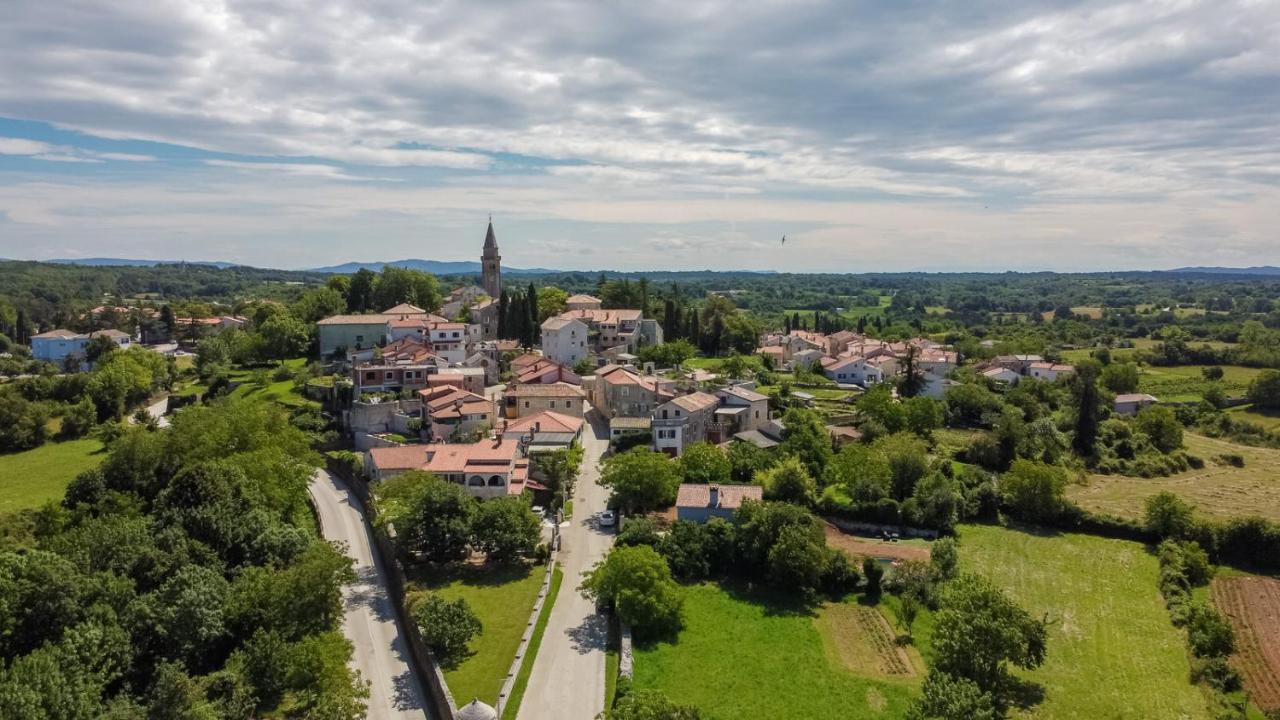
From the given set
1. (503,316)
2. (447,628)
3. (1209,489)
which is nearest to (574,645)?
(447,628)

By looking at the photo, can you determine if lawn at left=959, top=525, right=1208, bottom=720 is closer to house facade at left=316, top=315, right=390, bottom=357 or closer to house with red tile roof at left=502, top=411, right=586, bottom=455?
house with red tile roof at left=502, top=411, right=586, bottom=455

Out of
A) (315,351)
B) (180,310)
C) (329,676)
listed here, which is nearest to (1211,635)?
(329,676)

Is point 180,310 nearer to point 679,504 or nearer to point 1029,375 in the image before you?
point 679,504

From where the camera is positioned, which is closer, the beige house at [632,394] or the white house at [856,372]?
the beige house at [632,394]

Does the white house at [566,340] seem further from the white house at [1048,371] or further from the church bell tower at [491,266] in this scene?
the white house at [1048,371]

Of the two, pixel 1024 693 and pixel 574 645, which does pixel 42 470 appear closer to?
pixel 574 645

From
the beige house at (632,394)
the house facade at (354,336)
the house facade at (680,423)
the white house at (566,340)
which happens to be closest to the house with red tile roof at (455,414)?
the beige house at (632,394)
